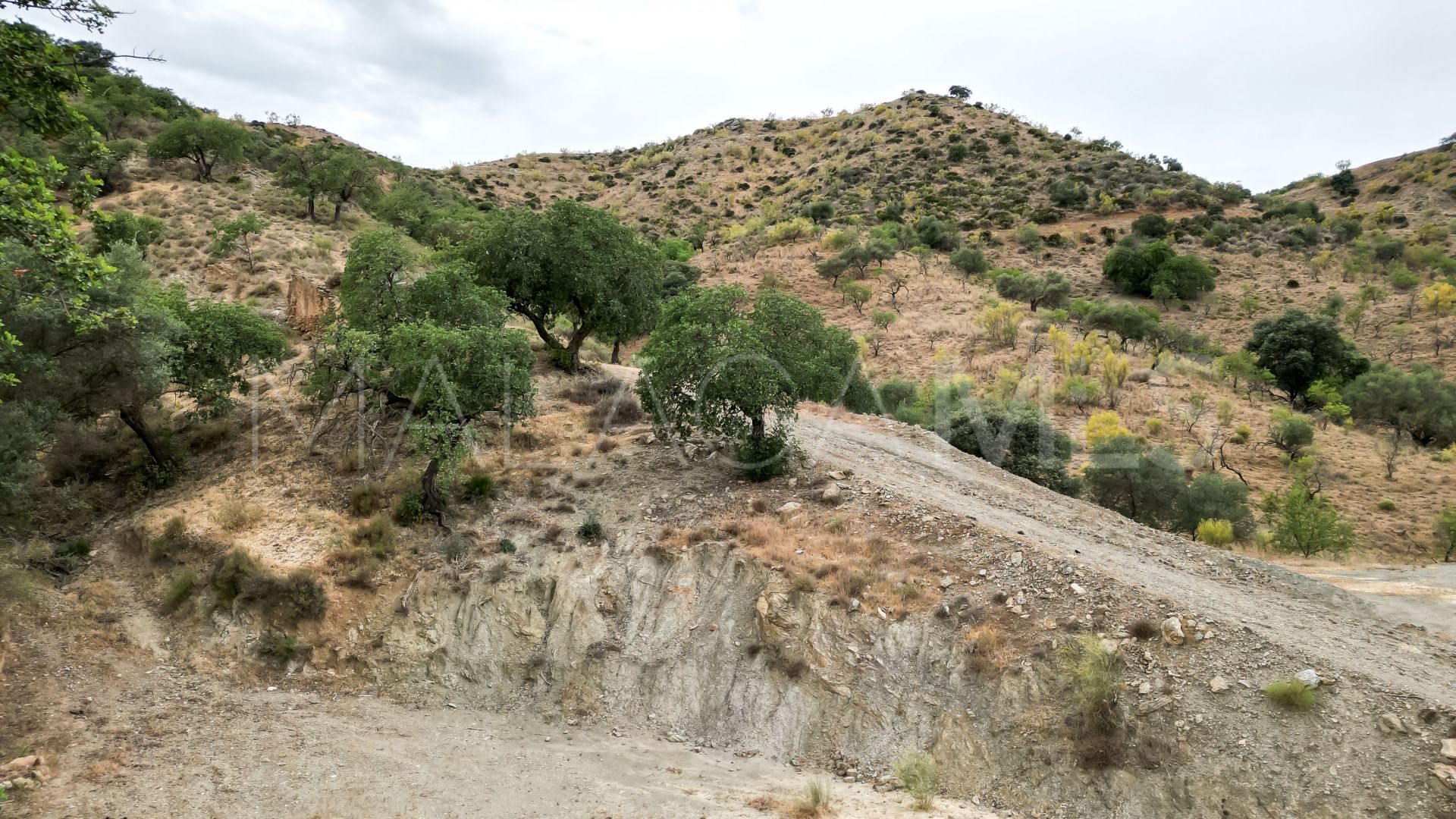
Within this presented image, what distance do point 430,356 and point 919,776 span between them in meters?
12.4

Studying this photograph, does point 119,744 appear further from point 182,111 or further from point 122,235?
point 182,111

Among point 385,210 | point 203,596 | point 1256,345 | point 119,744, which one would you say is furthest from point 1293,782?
point 385,210

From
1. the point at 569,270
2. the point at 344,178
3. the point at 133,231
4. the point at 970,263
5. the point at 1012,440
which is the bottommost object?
the point at 1012,440

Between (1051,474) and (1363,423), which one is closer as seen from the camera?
(1051,474)

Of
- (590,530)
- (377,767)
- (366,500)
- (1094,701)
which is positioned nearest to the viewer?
(1094,701)

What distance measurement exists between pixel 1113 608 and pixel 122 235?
33098 millimetres

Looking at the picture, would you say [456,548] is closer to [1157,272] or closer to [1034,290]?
[1034,290]

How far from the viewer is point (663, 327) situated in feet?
61.9

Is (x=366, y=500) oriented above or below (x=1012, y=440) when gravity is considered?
below

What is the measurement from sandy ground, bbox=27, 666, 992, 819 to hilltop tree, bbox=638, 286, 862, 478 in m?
7.28

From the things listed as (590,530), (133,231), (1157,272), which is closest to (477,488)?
(590,530)

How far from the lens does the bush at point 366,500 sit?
51.6ft

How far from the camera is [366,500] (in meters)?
15.8

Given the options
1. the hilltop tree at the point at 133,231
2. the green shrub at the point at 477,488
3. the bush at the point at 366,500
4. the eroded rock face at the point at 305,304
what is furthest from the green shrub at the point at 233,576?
the hilltop tree at the point at 133,231
